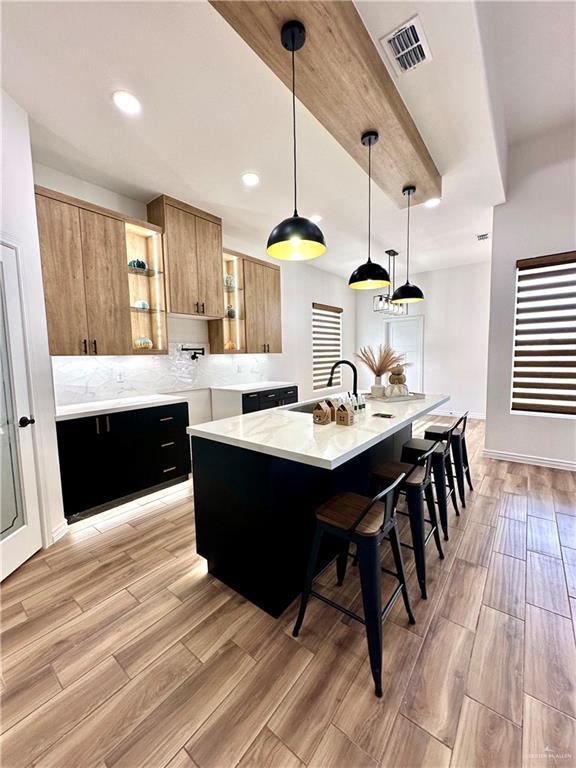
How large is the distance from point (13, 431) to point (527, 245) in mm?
5258

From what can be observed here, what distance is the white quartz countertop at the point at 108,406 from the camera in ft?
8.61

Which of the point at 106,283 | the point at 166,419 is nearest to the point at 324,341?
A: the point at 166,419

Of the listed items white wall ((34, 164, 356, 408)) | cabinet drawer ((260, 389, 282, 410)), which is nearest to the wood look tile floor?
white wall ((34, 164, 356, 408))

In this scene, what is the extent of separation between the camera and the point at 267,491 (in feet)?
5.26

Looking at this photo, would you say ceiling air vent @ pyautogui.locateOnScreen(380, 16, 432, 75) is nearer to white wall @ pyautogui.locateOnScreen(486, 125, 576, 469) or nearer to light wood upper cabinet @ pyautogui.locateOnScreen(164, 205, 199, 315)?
light wood upper cabinet @ pyautogui.locateOnScreen(164, 205, 199, 315)

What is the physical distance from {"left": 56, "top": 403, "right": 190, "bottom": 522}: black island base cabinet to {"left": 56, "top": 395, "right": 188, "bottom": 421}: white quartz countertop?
41mm

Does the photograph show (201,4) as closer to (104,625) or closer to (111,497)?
(104,625)

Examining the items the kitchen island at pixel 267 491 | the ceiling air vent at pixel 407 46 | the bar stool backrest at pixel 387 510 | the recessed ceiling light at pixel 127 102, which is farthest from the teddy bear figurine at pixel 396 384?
the recessed ceiling light at pixel 127 102

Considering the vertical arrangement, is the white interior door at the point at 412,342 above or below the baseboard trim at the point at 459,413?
above

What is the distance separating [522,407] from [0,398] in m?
5.08

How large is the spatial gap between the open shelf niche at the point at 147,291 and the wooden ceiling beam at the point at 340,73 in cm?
205

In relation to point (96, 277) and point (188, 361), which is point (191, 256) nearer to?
point (96, 277)

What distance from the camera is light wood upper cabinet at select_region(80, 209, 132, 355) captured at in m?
2.80

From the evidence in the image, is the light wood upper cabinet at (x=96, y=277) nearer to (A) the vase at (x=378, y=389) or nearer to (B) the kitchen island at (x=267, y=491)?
(B) the kitchen island at (x=267, y=491)
